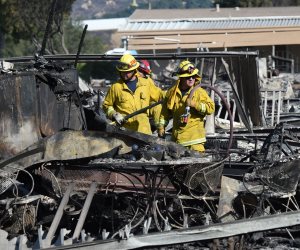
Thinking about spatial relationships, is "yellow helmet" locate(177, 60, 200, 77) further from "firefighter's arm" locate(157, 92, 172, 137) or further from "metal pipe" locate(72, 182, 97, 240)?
"metal pipe" locate(72, 182, 97, 240)

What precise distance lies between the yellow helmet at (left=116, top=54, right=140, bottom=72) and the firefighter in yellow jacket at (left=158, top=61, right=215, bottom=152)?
2.03 ft

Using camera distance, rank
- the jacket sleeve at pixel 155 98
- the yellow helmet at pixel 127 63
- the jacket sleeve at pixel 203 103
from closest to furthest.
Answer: the jacket sleeve at pixel 203 103 → the yellow helmet at pixel 127 63 → the jacket sleeve at pixel 155 98

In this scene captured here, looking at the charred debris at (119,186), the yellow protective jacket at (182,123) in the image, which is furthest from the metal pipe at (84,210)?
the yellow protective jacket at (182,123)

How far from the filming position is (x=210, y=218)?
9.03 m

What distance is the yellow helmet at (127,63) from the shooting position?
34.8 feet

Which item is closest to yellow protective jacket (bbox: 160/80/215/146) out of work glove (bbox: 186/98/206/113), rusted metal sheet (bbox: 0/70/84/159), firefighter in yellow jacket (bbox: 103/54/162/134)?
work glove (bbox: 186/98/206/113)

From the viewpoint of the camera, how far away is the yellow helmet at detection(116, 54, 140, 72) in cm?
1060

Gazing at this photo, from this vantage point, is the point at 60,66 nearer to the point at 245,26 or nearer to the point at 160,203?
the point at 160,203

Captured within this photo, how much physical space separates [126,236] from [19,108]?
2.00 m

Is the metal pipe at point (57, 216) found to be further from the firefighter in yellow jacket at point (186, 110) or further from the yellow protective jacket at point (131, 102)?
the yellow protective jacket at point (131, 102)

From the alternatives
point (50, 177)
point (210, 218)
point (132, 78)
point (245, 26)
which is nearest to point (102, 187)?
point (50, 177)

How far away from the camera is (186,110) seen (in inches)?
391

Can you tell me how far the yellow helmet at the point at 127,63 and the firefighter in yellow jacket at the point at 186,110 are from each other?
0.62 m

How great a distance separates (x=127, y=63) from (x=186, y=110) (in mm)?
1108
